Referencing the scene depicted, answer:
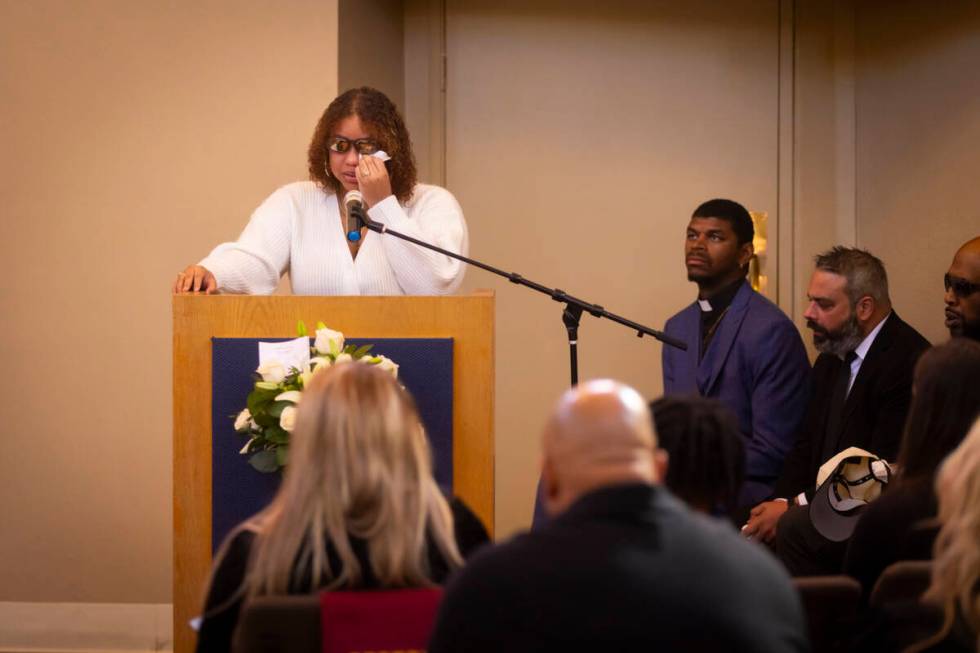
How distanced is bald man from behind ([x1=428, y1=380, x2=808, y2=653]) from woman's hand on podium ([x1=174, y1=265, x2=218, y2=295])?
2.10m

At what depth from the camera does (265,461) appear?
3.45 meters

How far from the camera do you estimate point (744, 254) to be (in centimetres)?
538

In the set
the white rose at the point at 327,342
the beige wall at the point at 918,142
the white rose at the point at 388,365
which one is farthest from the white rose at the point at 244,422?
the beige wall at the point at 918,142

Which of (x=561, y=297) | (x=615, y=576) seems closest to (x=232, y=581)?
(x=615, y=576)

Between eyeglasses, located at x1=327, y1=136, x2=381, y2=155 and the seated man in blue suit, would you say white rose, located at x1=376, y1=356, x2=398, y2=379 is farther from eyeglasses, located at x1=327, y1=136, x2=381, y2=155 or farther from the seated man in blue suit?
the seated man in blue suit

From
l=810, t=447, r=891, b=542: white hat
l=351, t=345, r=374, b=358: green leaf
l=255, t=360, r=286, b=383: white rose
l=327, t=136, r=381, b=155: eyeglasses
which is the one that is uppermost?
l=327, t=136, r=381, b=155: eyeglasses

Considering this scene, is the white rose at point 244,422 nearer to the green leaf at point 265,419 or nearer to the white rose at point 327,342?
the green leaf at point 265,419

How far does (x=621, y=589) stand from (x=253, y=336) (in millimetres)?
2088

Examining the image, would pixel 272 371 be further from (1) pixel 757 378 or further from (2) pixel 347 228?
(1) pixel 757 378

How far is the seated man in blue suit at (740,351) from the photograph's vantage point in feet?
15.9

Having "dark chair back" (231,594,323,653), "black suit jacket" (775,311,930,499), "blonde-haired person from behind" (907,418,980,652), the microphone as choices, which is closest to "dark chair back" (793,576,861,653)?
"blonde-haired person from behind" (907,418,980,652)

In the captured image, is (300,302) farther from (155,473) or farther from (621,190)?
(621,190)

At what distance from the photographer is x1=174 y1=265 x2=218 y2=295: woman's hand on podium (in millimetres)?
3684

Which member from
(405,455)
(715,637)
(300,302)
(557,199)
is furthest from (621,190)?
(715,637)
